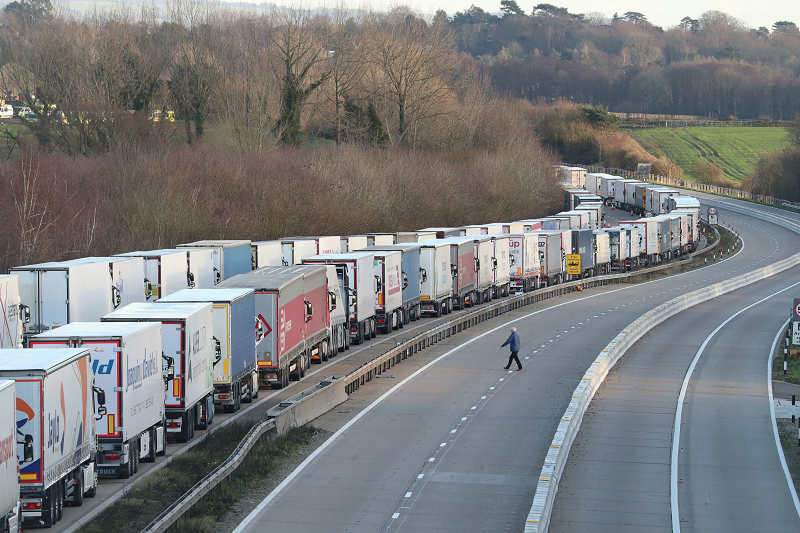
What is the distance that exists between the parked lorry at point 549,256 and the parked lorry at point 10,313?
1459 inches

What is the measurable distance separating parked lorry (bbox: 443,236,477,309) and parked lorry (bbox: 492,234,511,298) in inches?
112

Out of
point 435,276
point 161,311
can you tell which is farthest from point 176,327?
point 435,276

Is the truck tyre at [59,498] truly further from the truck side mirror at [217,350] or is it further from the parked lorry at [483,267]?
the parked lorry at [483,267]

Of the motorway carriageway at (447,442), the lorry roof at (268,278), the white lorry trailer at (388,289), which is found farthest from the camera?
the white lorry trailer at (388,289)

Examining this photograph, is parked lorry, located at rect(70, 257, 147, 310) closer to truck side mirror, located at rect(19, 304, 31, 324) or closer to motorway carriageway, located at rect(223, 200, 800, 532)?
truck side mirror, located at rect(19, 304, 31, 324)

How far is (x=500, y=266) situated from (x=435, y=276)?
33.0 ft

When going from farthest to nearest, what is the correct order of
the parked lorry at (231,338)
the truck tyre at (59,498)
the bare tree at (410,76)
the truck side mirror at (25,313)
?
the bare tree at (410,76) → the truck side mirror at (25,313) → the parked lorry at (231,338) → the truck tyre at (59,498)

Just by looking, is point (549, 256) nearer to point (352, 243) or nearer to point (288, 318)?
point (352, 243)

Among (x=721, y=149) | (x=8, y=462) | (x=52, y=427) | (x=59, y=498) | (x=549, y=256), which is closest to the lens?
(x=8, y=462)

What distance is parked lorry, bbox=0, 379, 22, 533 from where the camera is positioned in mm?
15250

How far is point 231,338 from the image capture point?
26.6 m

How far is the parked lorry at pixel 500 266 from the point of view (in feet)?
184

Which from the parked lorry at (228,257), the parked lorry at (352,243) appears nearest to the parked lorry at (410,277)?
the parked lorry at (228,257)

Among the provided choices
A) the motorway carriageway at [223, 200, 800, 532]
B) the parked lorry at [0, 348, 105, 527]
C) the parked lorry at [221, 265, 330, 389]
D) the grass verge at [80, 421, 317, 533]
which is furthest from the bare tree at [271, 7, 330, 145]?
the parked lorry at [0, 348, 105, 527]
